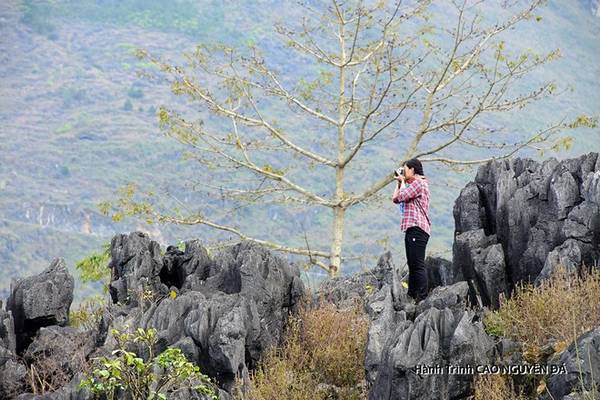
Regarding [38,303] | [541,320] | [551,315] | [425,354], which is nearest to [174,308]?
[38,303]

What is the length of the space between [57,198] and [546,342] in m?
167

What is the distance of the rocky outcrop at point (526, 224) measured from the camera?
14.2m

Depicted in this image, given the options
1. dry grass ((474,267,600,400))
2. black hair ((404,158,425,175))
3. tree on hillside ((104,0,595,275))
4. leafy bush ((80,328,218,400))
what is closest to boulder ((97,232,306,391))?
leafy bush ((80,328,218,400))

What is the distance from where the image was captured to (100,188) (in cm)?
17412

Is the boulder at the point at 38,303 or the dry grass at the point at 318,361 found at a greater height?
the boulder at the point at 38,303

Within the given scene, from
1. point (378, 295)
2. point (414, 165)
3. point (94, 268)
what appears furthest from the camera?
point (94, 268)

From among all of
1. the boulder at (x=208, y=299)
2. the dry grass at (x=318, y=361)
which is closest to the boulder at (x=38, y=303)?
the boulder at (x=208, y=299)

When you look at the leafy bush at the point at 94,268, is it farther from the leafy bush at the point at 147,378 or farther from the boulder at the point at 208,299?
the leafy bush at the point at 147,378

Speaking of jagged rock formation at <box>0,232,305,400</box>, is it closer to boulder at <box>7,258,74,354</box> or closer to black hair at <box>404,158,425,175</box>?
boulder at <box>7,258,74,354</box>

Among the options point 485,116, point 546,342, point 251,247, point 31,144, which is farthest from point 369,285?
point 31,144

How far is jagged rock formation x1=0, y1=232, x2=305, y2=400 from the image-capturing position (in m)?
12.6

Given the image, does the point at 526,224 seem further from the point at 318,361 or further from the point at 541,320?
the point at 318,361

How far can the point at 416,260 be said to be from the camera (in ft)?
45.9

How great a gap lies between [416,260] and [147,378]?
172 inches
